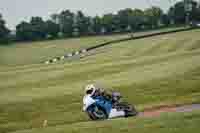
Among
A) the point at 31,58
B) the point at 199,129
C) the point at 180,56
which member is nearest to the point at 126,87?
the point at 180,56

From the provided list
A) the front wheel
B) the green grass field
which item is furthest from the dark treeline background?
the front wheel

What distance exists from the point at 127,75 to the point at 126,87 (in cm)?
599

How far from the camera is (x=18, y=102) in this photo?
32250 millimetres

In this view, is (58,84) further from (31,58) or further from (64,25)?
(64,25)

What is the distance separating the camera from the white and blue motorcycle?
2009 centimetres

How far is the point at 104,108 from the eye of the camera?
2014 centimetres

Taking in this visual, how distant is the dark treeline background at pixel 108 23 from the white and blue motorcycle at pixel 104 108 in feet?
367

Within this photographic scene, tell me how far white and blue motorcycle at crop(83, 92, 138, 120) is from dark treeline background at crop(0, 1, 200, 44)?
11199cm

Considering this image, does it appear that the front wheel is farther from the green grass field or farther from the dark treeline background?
the dark treeline background

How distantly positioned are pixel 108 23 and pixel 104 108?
136247mm

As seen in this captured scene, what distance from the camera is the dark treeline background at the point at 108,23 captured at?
13938cm

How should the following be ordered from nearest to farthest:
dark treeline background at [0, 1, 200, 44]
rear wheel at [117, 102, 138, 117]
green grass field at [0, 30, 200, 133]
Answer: green grass field at [0, 30, 200, 133] → rear wheel at [117, 102, 138, 117] → dark treeline background at [0, 1, 200, 44]

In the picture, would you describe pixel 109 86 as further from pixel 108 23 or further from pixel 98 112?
pixel 108 23

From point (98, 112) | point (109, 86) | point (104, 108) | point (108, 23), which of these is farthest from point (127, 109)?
point (108, 23)
